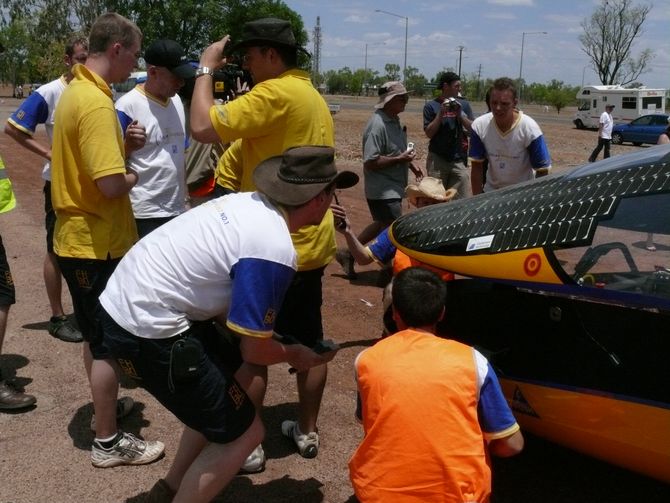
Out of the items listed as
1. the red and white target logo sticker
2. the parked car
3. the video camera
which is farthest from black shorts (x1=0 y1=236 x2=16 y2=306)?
the parked car

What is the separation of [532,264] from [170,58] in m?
2.35

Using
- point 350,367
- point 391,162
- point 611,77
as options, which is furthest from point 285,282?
point 611,77

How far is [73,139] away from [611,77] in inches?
3015

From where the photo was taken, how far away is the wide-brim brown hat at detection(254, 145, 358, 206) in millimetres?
2469

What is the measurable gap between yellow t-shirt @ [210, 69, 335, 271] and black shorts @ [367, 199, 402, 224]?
2.94m

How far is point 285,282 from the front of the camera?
7.80 feet

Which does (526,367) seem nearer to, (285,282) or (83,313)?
(285,282)

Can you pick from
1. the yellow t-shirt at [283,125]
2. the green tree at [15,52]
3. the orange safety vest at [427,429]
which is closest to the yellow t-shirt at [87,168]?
the yellow t-shirt at [283,125]

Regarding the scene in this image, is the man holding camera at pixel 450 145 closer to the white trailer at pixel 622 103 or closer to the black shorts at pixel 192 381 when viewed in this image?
the black shorts at pixel 192 381

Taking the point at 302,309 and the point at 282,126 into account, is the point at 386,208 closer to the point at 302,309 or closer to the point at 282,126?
the point at 302,309

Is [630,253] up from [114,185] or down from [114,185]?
down

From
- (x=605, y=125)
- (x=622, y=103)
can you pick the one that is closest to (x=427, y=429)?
(x=605, y=125)

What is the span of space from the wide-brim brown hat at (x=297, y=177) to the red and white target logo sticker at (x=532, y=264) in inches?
37.1

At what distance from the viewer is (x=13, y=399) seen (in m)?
3.91
